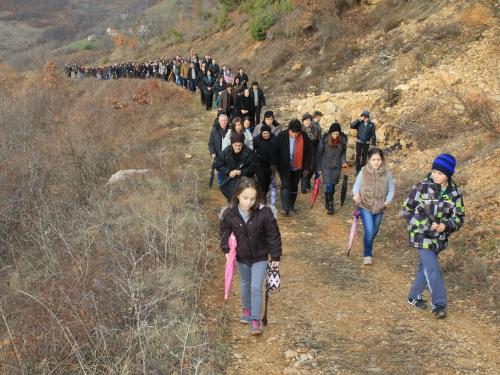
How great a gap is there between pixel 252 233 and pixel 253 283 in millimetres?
494

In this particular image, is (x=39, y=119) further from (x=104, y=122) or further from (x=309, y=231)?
(x=309, y=231)

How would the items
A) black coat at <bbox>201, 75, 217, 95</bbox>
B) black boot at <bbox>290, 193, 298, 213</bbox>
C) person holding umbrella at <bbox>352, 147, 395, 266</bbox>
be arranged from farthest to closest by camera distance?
black coat at <bbox>201, 75, 217, 95</bbox> → black boot at <bbox>290, 193, 298, 213</bbox> → person holding umbrella at <bbox>352, 147, 395, 266</bbox>

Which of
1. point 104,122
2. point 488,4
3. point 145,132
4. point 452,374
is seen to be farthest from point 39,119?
point 452,374

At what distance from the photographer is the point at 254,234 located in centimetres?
404

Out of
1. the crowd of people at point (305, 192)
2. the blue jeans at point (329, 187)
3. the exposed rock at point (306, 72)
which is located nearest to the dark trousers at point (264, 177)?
the crowd of people at point (305, 192)

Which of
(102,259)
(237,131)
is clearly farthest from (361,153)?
(102,259)

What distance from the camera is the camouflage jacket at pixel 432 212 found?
4270 millimetres

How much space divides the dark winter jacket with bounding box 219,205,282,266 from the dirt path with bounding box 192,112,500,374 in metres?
0.84

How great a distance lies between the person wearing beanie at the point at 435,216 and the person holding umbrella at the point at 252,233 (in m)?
1.40

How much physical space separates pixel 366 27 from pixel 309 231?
1301cm

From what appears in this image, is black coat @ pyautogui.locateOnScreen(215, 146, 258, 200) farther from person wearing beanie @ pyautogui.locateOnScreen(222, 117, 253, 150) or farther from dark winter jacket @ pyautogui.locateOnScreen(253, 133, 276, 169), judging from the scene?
dark winter jacket @ pyautogui.locateOnScreen(253, 133, 276, 169)

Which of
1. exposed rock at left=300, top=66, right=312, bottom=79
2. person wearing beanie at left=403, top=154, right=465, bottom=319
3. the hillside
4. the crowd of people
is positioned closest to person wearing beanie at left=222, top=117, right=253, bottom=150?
the crowd of people

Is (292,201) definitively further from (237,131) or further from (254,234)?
(254,234)

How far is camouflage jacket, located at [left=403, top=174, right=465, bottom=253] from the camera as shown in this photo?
427 centimetres
